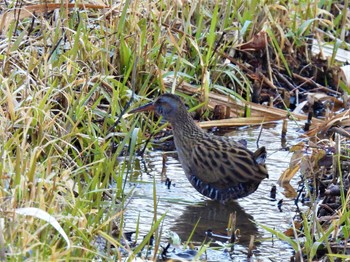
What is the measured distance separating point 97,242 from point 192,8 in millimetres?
2998

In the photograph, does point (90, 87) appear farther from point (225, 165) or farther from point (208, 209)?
point (208, 209)

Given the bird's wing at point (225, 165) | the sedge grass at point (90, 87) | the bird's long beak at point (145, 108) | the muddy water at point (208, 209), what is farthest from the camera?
the bird's long beak at point (145, 108)

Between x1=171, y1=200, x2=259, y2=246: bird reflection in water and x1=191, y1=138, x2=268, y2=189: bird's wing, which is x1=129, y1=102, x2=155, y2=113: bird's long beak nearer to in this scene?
x1=191, y1=138, x2=268, y2=189: bird's wing

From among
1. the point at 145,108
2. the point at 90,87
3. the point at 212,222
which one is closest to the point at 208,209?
the point at 212,222

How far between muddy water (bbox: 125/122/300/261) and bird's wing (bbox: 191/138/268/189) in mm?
184

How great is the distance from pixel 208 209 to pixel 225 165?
0.31 meters

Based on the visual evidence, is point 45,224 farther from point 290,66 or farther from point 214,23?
point 290,66

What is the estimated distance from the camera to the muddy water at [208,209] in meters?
5.50

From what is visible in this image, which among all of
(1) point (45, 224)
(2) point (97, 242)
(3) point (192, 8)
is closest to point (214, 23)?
(3) point (192, 8)

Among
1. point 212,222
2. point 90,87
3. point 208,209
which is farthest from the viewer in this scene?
point 90,87

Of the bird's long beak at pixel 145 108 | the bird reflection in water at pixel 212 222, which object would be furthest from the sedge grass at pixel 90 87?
the bird reflection in water at pixel 212 222

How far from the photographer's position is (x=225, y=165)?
636cm

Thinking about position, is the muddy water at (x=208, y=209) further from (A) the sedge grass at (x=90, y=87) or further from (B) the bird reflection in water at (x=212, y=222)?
(A) the sedge grass at (x=90, y=87)

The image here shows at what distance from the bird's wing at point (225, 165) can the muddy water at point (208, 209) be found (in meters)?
0.18
